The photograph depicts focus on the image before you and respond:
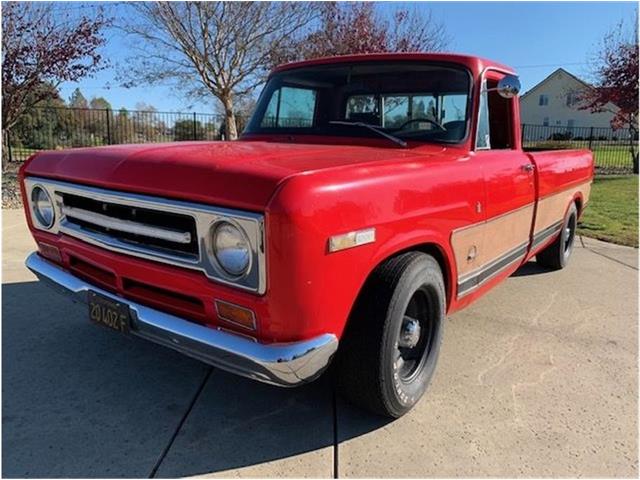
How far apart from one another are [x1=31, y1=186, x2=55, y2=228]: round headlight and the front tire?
179cm

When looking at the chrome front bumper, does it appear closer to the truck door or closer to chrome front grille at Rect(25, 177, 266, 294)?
chrome front grille at Rect(25, 177, 266, 294)

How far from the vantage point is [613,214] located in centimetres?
973

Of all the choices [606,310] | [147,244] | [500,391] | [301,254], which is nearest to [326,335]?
[301,254]

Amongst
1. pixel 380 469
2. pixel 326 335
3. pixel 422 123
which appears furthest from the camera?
pixel 422 123

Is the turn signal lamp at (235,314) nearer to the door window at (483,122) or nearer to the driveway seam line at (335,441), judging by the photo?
the driveway seam line at (335,441)

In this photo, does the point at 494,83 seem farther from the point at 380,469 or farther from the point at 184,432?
the point at 184,432

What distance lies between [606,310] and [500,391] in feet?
6.58

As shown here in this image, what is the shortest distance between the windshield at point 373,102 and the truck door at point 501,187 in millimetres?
223

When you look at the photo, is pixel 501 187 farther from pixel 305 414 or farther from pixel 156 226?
pixel 156 226

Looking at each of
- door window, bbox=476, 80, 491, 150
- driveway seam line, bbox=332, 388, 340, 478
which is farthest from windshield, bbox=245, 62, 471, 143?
driveway seam line, bbox=332, 388, 340, 478

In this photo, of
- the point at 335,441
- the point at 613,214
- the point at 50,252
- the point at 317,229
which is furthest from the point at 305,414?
the point at 613,214

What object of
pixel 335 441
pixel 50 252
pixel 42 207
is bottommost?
pixel 335 441

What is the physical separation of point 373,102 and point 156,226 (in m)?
1.85

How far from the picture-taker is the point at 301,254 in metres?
2.03
